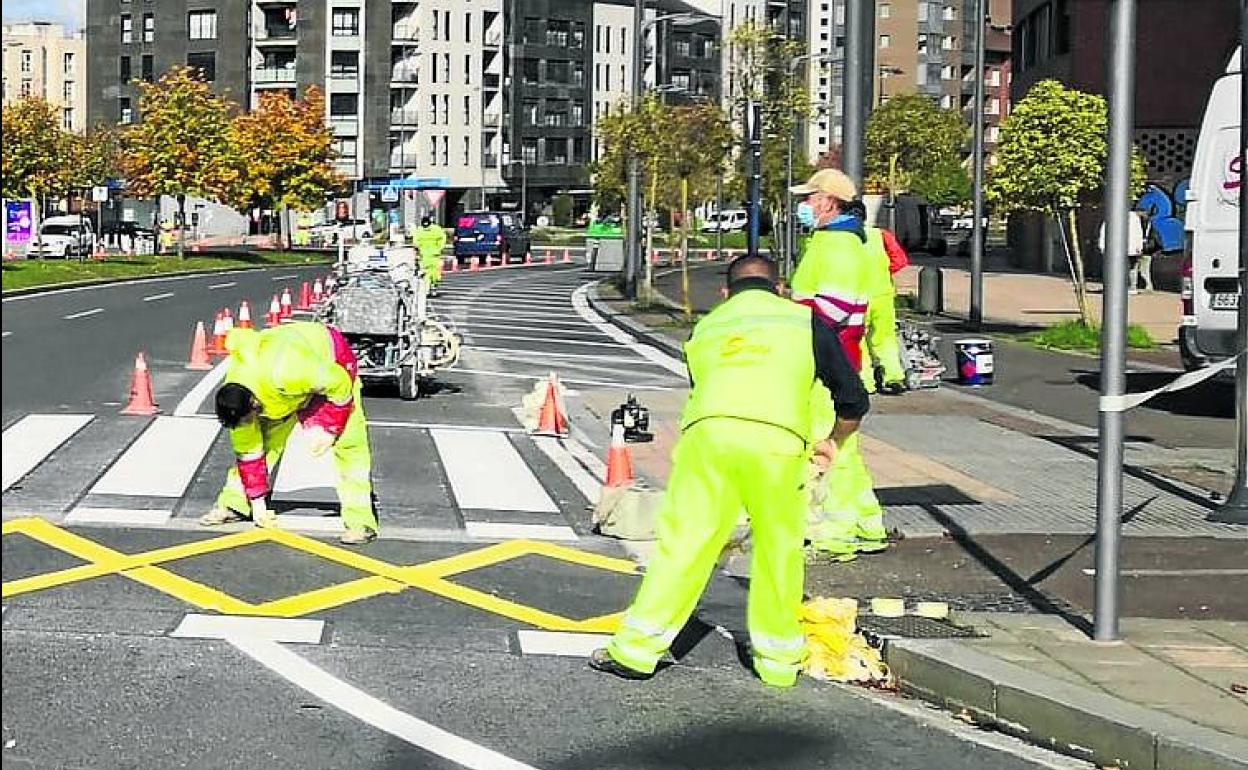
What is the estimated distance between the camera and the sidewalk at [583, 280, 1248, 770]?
6824 millimetres

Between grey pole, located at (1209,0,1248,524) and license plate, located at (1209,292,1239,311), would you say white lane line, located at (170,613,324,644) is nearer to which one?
grey pole, located at (1209,0,1248,524)

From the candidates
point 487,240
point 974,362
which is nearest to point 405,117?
point 487,240

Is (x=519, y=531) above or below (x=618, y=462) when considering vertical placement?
below

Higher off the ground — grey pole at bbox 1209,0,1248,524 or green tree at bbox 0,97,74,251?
green tree at bbox 0,97,74,251

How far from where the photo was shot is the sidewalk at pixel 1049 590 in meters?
6.82

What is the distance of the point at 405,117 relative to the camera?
10719cm

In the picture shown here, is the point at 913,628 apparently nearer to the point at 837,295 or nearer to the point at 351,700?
the point at 837,295

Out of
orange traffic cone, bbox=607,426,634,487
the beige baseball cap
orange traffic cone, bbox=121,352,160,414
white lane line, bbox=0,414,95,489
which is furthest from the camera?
orange traffic cone, bbox=121,352,160,414

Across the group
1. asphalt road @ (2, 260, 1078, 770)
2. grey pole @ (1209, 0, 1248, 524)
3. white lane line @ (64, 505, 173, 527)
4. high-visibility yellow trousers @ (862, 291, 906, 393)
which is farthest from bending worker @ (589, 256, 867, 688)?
grey pole @ (1209, 0, 1248, 524)

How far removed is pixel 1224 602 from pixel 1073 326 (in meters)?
19.5

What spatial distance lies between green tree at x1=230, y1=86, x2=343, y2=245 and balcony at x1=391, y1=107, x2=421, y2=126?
112 feet

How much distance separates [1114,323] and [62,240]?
61.4 metres

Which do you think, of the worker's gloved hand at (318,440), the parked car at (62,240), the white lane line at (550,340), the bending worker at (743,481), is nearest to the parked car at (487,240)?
the parked car at (62,240)

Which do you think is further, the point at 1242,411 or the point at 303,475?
the point at 303,475
